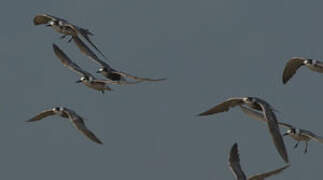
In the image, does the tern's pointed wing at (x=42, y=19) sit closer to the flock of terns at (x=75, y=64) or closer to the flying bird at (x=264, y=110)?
the flock of terns at (x=75, y=64)

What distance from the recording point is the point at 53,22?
4706 centimetres

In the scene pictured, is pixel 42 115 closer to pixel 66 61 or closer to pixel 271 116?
pixel 66 61

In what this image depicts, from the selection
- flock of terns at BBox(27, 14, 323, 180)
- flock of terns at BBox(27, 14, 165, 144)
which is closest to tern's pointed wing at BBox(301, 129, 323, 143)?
flock of terns at BBox(27, 14, 323, 180)

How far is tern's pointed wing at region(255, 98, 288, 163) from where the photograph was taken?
34844 millimetres

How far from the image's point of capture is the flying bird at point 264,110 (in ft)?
116

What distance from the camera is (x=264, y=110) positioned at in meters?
38.9

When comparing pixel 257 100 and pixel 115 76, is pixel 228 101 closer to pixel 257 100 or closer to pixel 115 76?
pixel 257 100

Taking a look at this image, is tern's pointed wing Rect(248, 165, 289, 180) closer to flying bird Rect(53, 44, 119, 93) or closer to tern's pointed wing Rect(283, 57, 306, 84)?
tern's pointed wing Rect(283, 57, 306, 84)

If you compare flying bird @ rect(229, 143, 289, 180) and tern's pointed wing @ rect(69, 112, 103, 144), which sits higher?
tern's pointed wing @ rect(69, 112, 103, 144)

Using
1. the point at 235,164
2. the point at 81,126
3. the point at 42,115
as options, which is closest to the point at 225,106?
the point at 235,164

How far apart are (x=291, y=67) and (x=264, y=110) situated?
7475 mm

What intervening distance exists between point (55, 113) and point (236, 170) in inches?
340

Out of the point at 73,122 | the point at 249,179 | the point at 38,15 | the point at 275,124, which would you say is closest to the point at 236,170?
the point at 249,179

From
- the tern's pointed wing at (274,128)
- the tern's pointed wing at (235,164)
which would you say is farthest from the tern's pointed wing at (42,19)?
the tern's pointed wing at (274,128)
